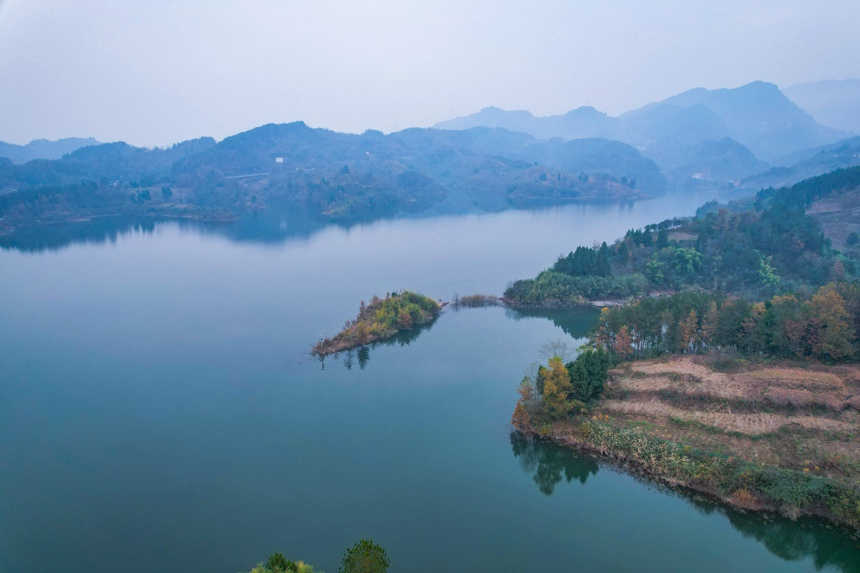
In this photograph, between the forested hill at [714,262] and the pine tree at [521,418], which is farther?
the forested hill at [714,262]

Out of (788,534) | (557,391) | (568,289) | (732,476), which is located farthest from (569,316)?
(788,534)

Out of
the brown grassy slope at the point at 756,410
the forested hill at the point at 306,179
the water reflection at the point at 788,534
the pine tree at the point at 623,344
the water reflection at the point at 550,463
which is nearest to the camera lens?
the water reflection at the point at 788,534

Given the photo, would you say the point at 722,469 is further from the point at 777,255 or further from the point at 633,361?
the point at 777,255

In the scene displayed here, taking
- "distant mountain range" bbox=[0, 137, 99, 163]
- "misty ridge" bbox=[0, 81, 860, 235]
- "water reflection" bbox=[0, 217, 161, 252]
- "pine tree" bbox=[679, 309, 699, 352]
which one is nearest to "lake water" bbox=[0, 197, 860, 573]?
"pine tree" bbox=[679, 309, 699, 352]

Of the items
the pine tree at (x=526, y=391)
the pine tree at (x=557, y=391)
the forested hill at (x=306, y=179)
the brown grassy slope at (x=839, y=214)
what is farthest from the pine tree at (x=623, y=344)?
the forested hill at (x=306, y=179)

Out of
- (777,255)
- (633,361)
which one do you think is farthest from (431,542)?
(777,255)

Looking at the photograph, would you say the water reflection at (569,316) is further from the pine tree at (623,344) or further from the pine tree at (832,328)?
the pine tree at (832,328)

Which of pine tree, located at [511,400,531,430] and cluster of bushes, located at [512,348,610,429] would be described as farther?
pine tree, located at [511,400,531,430]

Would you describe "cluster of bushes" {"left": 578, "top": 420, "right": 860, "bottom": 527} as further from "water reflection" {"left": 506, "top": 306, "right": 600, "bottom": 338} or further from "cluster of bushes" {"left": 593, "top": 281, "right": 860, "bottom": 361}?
"water reflection" {"left": 506, "top": 306, "right": 600, "bottom": 338}

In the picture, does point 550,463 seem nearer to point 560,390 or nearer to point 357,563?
point 560,390
